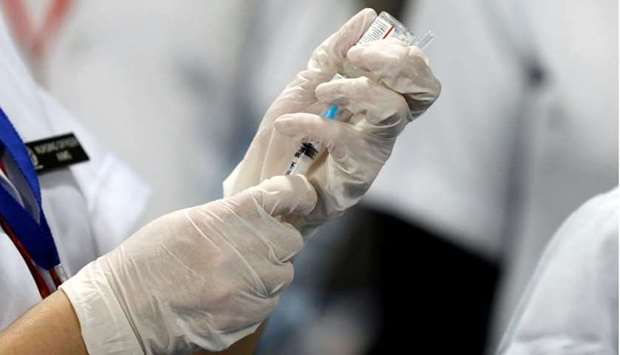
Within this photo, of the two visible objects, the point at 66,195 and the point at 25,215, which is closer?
the point at 25,215

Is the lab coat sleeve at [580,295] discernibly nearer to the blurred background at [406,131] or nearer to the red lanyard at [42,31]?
the blurred background at [406,131]

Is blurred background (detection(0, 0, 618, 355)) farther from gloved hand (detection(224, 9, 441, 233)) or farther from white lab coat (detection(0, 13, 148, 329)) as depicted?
gloved hand (detection(224, 9, 441, 233))

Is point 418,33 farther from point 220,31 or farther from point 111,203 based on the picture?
point 111,203

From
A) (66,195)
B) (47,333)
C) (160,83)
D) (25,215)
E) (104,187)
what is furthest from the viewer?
(160,83)

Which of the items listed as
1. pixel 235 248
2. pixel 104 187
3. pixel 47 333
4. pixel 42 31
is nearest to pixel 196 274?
pixel 235 248

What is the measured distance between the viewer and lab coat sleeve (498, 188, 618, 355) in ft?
3.21

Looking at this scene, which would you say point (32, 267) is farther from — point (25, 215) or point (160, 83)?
point (160, 83)

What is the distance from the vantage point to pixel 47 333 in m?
0.71

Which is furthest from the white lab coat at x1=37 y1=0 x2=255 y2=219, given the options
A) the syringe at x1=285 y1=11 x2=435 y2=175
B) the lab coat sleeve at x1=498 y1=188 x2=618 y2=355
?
the lab coat sleeve at x1=498 y1=188 x2=618 y2=355

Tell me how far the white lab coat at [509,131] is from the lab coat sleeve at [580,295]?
0.17 feet

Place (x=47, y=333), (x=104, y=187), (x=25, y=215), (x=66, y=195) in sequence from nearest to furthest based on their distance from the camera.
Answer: (x=47, y=333)
(x=25, y=215)
(x=66, y=195)
(x=104, y=187)

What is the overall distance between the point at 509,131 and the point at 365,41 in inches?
15.0

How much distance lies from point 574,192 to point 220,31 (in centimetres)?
57

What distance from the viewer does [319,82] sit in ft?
2.63
